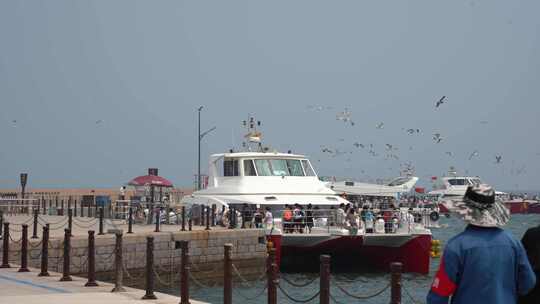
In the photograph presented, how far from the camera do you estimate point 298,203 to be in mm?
31297

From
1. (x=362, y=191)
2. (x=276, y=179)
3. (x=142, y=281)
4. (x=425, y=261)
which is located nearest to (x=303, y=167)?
(x=276, y=179)

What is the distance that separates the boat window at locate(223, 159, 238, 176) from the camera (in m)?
33.8

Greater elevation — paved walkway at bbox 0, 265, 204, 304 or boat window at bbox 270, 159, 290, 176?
boat window at bbox 270, 159, 290, 176

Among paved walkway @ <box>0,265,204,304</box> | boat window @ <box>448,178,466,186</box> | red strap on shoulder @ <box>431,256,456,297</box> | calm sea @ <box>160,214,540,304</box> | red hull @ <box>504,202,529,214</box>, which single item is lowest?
calm sea @ <box>160,214,540,304</box>

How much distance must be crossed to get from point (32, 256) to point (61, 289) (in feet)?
18.8

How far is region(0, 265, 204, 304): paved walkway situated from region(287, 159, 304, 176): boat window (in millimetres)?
17091

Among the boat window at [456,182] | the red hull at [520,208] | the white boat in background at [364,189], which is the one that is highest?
the boat window at [456,182]

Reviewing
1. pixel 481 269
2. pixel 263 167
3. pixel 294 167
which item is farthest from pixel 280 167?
pixel 481 269

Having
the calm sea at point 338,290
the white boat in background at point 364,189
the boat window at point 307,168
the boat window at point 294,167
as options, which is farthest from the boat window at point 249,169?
the white boat in background at point 364,189

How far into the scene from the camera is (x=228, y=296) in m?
13.0

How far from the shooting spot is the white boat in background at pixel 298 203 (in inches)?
1130

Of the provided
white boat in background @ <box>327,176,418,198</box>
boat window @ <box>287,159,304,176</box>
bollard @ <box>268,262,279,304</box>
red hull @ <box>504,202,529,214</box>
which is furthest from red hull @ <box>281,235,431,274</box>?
red hull @ <box>504,202,529,214</box>

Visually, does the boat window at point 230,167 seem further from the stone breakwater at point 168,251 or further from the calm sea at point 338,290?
the stone breakwater at point 168,251

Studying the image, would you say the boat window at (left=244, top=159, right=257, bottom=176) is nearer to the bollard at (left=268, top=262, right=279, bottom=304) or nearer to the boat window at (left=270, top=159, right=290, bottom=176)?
the boat window at (left=270, top=159, right=290, bottom=176)
